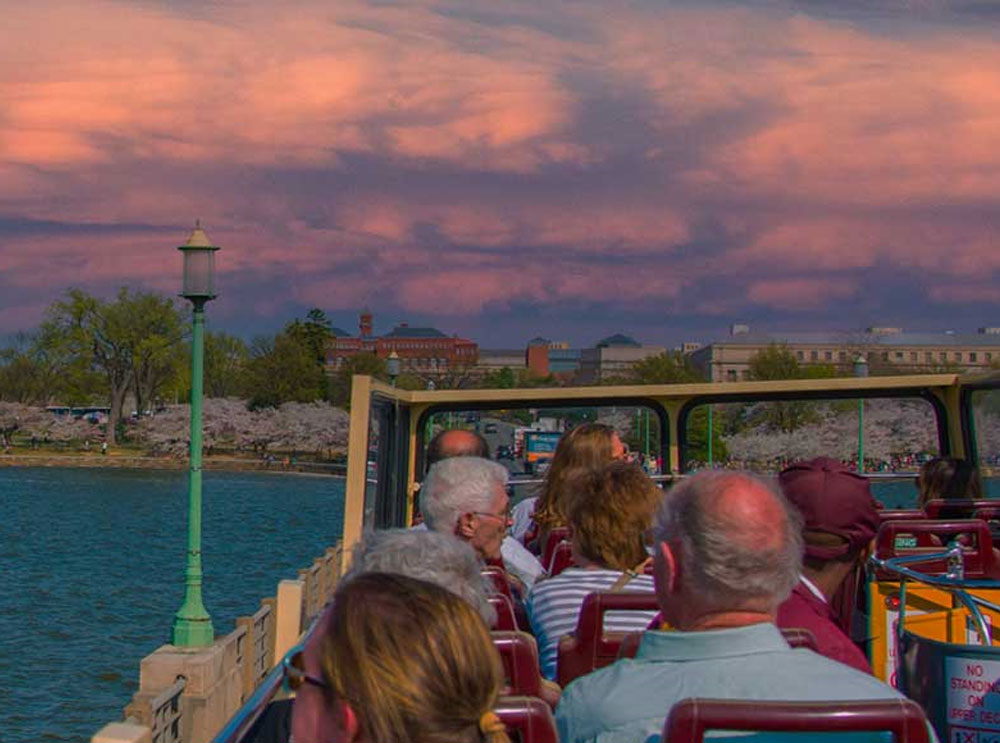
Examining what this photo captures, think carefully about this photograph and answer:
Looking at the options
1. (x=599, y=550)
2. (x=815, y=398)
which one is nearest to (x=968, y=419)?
(x=815, y=398)

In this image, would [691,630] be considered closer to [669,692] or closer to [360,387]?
[669,692]

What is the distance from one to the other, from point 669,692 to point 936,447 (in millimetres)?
7946

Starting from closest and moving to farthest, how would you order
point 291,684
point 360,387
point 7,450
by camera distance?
point 291,684, point 360,387, point 7,450

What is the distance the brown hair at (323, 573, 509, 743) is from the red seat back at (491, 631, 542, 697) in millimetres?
1288

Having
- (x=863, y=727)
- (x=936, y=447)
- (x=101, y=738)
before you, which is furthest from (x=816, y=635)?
(x=936, y=447)

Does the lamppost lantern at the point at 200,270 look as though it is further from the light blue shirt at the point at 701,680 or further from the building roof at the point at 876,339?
the building roof at the point at 876,339

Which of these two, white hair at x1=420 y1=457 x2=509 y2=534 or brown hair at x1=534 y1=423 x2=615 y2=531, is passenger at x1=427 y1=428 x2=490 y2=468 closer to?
brown hair at x1=534 y1=423 x2=615 y2=531

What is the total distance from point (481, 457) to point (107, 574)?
45.6m

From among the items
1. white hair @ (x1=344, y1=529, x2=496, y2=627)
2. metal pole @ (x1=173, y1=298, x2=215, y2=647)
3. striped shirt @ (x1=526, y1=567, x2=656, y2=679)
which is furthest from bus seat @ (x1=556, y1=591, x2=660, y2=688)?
metal pole @ (x1=173, y1=298, x2=215, y2=647)

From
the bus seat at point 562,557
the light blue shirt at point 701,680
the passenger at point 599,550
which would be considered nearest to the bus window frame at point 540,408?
the bus seat at point 562,557

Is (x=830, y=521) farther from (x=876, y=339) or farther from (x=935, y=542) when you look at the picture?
(x=876, y=339)

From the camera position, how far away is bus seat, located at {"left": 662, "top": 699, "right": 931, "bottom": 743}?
3049 mm

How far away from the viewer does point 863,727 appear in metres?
3.08

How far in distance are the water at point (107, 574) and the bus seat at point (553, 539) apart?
59.5 feet
